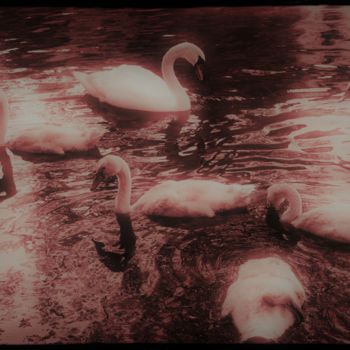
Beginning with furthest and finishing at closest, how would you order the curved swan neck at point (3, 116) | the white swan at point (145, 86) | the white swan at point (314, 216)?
the white swan at point (145, 86)
the curved swan neck at point (3, 116)
the white swan at point (314, 216)

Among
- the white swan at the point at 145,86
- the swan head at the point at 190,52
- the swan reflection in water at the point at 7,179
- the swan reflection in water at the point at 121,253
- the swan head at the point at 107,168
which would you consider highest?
the swan head at the point at 190,52

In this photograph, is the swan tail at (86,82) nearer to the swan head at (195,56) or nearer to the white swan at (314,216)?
the swan head at (195,56)

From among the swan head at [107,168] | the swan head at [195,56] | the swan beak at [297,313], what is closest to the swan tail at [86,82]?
the swan head at [195,56]

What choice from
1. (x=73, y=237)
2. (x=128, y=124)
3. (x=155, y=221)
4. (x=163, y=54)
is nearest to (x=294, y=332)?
(x=155, y=221)

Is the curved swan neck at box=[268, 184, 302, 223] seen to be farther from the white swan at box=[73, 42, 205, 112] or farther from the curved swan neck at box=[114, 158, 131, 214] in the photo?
the white swan at box=[73, 42, 205, 112]

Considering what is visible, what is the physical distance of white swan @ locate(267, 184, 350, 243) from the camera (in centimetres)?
251

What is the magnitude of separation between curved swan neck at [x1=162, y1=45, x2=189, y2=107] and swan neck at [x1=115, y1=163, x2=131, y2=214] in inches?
31.5

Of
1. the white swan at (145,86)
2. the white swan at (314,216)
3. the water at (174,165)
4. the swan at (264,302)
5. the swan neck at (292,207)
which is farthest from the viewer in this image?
the white swan at (145,86)

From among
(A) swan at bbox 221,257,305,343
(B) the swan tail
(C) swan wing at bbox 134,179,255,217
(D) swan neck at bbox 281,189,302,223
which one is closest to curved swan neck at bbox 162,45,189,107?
(B) the swan tail

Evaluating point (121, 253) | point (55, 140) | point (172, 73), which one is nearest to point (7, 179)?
point (55, 140)

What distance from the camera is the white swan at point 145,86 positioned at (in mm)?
3510

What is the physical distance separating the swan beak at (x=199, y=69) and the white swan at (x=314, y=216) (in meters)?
1.08

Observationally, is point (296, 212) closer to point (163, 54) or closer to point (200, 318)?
point (200, 318)

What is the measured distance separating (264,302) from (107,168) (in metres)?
0.98
